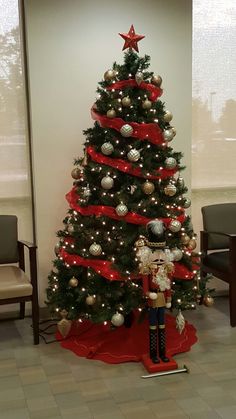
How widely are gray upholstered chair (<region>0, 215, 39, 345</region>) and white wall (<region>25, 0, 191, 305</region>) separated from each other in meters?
0.22

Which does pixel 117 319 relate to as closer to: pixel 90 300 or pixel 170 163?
pixel 90 300

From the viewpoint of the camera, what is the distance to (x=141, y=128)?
3361 mm

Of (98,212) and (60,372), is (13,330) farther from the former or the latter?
(98,212)

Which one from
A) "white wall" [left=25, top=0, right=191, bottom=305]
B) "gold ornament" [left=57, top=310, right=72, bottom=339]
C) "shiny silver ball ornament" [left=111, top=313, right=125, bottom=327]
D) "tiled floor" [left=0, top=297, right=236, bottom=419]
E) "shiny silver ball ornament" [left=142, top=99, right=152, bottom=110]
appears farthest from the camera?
"white wall" [left=25, top=0, right=191, bottom=305]

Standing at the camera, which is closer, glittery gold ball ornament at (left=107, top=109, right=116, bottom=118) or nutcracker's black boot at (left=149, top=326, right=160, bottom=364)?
nutcracker's black boot at (left=149, top=326, right=160, bottom=364)

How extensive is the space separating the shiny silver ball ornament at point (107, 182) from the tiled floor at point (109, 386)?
3.91 ft

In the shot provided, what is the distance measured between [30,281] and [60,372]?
73cm

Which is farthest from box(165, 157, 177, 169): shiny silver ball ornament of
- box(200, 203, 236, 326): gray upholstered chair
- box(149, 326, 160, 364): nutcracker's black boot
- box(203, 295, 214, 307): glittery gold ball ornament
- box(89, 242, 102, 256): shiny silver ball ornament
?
box(149, 326, 160, 364): nutcracker's black boot

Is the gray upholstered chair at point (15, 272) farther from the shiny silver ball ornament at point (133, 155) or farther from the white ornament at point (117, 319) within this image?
the shiny silver ball ornament at point (133, 155)

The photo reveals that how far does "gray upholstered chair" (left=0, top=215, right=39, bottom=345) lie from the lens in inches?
135

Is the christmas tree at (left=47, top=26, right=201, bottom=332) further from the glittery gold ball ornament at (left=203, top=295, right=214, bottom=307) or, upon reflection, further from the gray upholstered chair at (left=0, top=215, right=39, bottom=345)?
the gray upholstered chair at (left=0, top=215, right=39, bottom=345)

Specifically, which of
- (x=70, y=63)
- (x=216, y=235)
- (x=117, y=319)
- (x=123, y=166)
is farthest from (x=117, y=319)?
(x=70, y=63)

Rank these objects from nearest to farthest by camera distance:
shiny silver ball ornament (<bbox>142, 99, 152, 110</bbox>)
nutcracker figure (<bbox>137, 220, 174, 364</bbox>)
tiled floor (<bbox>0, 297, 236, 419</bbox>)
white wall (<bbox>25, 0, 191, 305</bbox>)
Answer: tiled floor (<bbox>0, 297, 236, 419</bbox>) < nutcracker figure (<bbox>137, 220, 174, 364</bbox>) < shiny silver ball ornament (<bbox>142, 99, 152, 110</bbox>) < white wall (<bbox>25, 0, 191, 305</bbox>)

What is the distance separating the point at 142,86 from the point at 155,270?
130 centimetres
